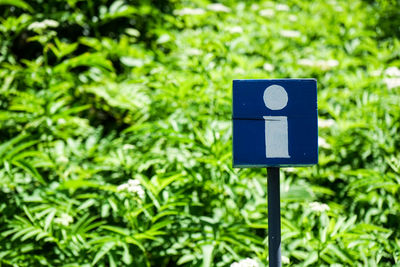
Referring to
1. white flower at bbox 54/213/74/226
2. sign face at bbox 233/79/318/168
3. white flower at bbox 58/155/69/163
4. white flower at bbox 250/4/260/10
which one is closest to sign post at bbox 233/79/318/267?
sign face at bbox 233/79/318/168

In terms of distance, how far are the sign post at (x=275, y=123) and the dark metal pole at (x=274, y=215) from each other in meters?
0.05

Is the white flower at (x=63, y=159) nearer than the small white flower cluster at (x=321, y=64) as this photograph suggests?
Yes

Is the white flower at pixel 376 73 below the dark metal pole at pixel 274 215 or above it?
above

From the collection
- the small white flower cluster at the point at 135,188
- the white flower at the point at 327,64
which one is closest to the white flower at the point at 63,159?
the small white flower cluster at the point at 135,188

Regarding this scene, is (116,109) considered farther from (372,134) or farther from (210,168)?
(372,134)

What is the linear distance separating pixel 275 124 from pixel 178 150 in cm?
162

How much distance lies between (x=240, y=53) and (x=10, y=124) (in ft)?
7.76

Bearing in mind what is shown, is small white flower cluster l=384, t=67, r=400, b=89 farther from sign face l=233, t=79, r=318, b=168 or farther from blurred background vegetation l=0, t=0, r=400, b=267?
sign face l=233, t=79, r=318, b=168

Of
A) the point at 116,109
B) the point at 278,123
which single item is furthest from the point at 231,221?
the point at 116,109

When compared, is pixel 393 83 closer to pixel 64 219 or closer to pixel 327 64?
pixel 327 64

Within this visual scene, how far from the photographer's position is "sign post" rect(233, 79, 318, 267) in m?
1.26

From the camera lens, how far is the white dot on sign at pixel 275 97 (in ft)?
4.16

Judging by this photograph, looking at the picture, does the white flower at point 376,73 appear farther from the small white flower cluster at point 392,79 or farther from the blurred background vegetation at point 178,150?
the small white flower cluster at point 392,79

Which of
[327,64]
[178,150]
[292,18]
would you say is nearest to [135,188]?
[178,150]
